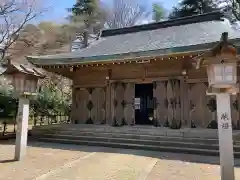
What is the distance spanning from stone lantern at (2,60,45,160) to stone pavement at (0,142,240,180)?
404 mm

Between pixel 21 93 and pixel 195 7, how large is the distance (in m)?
22.7

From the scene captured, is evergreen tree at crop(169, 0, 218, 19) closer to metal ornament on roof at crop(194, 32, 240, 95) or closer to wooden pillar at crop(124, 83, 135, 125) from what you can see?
wooden pillar at crop(124, 83, 135, 125)

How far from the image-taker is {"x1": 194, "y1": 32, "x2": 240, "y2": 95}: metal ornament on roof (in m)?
3.46

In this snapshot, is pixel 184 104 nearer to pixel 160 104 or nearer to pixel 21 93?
pixel 160 104

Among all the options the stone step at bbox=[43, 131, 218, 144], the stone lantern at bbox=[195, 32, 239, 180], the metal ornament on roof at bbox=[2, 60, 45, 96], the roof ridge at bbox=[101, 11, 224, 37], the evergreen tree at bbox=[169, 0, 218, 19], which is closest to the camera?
the stone lantern at bbox=[195, 32, 239, 180]

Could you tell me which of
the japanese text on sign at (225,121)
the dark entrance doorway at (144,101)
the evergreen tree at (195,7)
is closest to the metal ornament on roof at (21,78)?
the japanese text on sign at (225,121)

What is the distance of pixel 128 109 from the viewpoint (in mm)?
9852

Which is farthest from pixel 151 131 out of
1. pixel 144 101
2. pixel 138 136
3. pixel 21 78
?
pixel 144 101

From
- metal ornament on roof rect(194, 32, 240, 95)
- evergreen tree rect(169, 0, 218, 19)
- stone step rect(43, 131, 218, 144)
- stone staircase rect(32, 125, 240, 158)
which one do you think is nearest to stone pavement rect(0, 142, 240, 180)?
stone staircase rect(32, 125, 240, 158)

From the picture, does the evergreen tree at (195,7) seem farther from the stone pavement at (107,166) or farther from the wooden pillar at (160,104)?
the stone pavement at (107,166)

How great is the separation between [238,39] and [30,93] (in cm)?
652

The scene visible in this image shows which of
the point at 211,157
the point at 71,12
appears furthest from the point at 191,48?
the point at 71,12

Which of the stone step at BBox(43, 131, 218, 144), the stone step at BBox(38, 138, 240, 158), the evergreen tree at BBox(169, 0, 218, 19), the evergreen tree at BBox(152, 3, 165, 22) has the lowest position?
the stone step at BBox(38, 138, 240, 158)

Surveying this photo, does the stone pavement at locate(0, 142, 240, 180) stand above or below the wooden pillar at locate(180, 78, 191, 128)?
below
